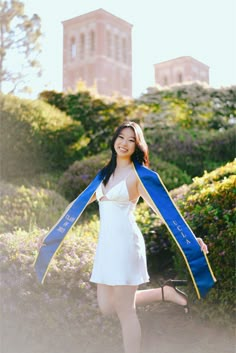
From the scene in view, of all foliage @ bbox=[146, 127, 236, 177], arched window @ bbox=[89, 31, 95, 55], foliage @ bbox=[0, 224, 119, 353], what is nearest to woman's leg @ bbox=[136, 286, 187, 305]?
Answer: foliage @ bbox=[0, 224, 119, 353]

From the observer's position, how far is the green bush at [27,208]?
243 inches

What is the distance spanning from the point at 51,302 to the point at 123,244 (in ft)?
3.75

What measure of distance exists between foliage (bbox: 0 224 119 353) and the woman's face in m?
1.28

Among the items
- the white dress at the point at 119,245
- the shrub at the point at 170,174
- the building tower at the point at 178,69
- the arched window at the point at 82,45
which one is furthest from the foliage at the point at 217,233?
the building tower at the point at 178,69

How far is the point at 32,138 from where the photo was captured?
8.84 metres

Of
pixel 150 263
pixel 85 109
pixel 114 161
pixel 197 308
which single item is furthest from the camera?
pixel 85 109

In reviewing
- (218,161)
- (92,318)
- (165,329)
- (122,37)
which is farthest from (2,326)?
(122,37)

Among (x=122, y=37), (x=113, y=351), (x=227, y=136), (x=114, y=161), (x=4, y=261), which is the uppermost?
(x=122, y=37)

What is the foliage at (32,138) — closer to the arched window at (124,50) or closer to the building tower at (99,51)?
the building tower at (99,51)

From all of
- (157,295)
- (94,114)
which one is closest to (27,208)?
(157,295)

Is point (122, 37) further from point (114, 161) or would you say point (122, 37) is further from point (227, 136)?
point (114, 161)

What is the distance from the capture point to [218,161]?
10.1 m

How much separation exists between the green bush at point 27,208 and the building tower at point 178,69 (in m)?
45.9

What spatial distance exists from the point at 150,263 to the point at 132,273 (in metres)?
2.21
